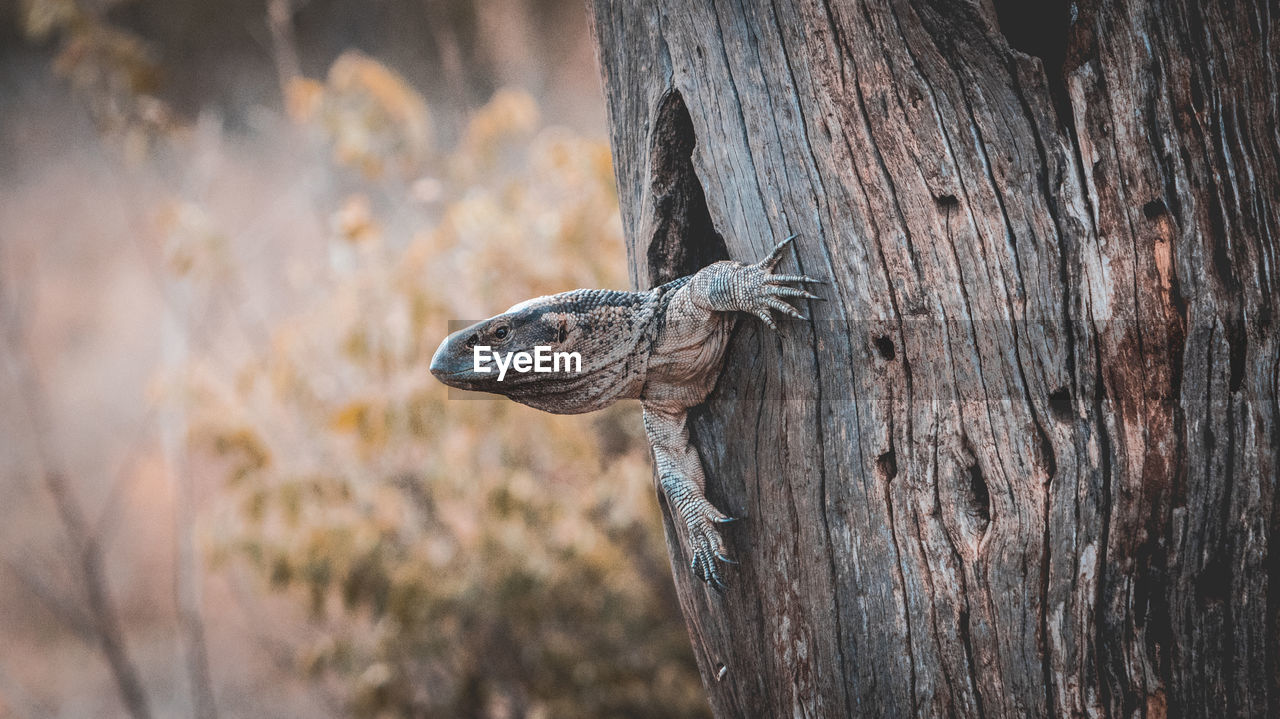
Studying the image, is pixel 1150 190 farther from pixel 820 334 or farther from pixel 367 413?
pixel 367 413

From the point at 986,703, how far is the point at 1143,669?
1.04 feet

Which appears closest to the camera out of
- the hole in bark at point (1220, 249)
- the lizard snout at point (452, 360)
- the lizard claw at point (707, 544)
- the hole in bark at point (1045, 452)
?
the hole in bark at point (1220, 249)

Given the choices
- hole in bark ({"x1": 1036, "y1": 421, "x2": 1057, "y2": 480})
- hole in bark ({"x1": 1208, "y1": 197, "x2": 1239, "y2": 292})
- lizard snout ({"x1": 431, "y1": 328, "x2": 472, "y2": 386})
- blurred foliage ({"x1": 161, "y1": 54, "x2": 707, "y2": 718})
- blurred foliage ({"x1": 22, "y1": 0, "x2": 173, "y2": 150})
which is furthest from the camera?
blurred foliage ({"x1": 22, "y1": 0, "x2": 173, "y2": 150})

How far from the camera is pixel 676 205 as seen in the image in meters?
2.19

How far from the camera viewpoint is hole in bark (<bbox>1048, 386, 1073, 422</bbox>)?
171 centimetres

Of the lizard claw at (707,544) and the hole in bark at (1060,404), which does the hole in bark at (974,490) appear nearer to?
the hole in bark at (1060,404)

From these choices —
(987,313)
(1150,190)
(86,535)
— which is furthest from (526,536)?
(86,535)

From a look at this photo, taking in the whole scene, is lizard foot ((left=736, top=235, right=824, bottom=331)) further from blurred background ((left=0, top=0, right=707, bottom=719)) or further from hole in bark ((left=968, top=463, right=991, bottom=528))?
blurred background ((left=0, top=0, right=707, bottom=719))

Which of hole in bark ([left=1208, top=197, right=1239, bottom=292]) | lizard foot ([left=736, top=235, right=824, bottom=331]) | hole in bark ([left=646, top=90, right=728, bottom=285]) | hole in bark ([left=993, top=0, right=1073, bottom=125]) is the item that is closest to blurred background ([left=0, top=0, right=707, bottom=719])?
hole in bark ([left=646, top=90, right=728, bottom=285])

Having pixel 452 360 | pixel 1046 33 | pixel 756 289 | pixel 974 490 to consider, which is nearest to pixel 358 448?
pixel 452 360

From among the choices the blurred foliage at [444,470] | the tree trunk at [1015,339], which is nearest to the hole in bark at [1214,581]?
the tree trunk at [1015,339]

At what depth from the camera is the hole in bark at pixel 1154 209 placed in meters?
1.63

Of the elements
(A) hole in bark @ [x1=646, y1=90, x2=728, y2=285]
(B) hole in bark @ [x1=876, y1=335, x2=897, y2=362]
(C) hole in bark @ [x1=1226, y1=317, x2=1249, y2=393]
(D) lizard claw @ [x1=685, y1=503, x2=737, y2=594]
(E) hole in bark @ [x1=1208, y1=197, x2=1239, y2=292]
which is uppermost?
(A) hole in bark @ [x1=646, y1=90, x2=728, y2=285]

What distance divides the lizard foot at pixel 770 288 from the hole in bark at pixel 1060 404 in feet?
1.72
